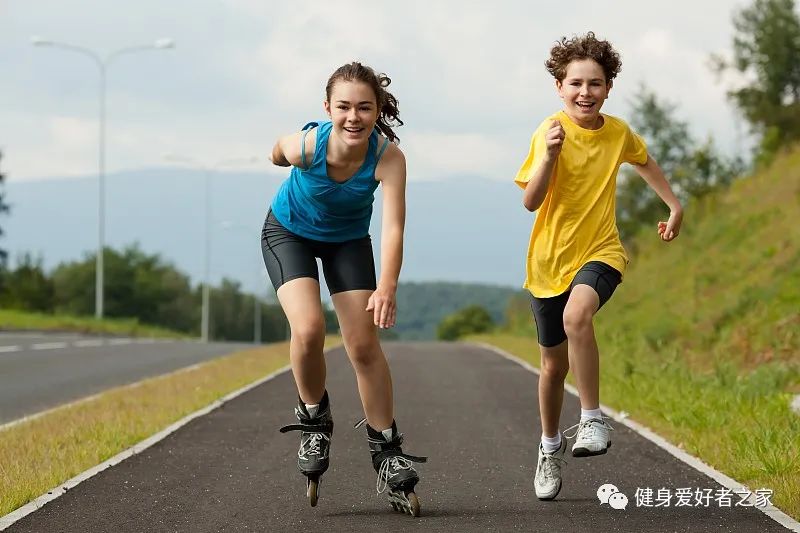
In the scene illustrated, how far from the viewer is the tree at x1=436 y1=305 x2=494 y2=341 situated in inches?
5679

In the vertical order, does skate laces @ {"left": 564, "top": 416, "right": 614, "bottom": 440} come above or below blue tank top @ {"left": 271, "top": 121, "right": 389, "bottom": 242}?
below

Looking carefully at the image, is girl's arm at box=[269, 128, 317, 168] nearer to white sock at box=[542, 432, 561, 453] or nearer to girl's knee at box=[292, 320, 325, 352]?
girl's knee at box=[292, 320, 325, 352]

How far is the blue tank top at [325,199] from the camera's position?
605cm

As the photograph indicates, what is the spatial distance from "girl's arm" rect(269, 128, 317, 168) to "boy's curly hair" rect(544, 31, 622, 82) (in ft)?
3.96

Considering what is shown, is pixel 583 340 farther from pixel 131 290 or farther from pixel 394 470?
pixel 131 290

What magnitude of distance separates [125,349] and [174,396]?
42.4 ft

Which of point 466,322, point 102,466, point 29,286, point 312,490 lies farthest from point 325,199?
point 466,322

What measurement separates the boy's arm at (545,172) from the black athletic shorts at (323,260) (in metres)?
0.77

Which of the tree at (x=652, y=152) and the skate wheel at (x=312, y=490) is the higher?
the tree at (x=652, y=152)

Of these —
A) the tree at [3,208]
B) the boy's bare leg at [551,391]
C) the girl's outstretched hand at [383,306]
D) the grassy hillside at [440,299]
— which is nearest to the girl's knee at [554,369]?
the boy's bare leg at [551,391]

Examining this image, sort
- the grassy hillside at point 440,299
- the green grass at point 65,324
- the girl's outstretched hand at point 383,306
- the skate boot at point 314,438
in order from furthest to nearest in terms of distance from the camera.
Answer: the grassy hillside at point 440,299, the green grass at point 65,324, the skate boot at point 314,438, the girl's outstretched hand at point 383,306

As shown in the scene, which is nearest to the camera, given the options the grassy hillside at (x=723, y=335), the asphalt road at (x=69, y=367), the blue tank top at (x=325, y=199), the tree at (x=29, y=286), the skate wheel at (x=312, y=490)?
the blue tank top at (x=325, y=199)

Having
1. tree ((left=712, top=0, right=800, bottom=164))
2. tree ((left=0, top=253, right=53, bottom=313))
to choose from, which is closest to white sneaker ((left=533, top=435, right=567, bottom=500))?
tree ((left=712, top=0, right=800, bottom=164))

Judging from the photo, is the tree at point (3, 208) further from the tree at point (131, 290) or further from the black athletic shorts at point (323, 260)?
the black athletic shorts at point (323, 260)
